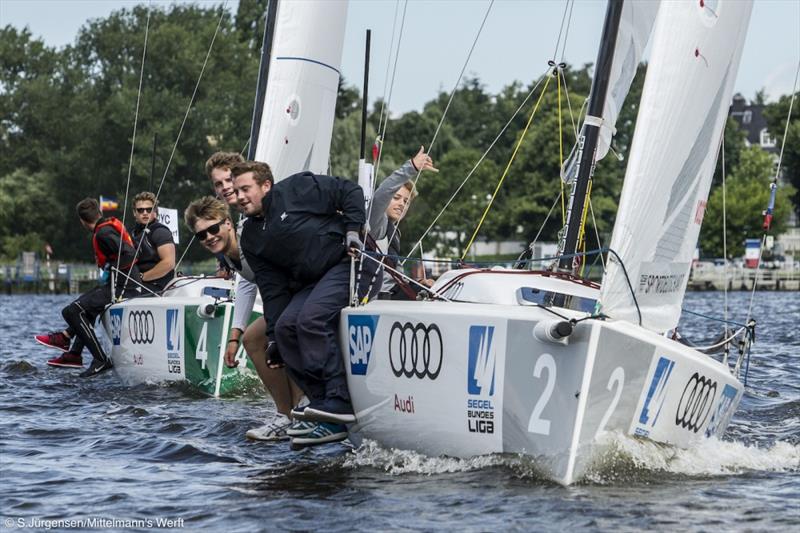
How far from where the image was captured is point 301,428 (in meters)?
7.92

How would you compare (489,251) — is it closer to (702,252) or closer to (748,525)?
(702,252)

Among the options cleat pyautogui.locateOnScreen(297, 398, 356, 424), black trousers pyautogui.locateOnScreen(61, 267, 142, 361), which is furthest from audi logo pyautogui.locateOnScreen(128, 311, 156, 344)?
cleat pyautogui.locateOnScreen(297, 398, 356, 424)

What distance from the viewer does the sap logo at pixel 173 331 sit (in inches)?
471

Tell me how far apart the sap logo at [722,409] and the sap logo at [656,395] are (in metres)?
0.85

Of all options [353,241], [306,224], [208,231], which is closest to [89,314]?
[208,231]

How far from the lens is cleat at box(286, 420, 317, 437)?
7.88m

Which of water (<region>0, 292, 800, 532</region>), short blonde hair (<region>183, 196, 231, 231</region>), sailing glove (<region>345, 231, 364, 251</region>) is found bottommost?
water (<region>0, 292, 800, 532</region>)

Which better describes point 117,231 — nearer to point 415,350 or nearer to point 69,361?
point 69,361

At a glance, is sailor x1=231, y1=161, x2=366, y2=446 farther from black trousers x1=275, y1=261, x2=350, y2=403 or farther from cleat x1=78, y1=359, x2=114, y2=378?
cleat x1=78, y1=359, x2=114, y2=378

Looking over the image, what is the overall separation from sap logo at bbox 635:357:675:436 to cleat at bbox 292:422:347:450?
5.98 feet

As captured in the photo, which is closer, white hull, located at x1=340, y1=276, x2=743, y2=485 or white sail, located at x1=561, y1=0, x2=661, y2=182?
white hull, located at x1=340, y1=276, x2=743, y2=485

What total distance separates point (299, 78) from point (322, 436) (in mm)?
6486

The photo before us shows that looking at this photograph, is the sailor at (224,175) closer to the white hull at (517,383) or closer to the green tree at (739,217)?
the white hull at (517,383)

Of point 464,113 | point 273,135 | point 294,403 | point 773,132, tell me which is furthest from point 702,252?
point 294,403
